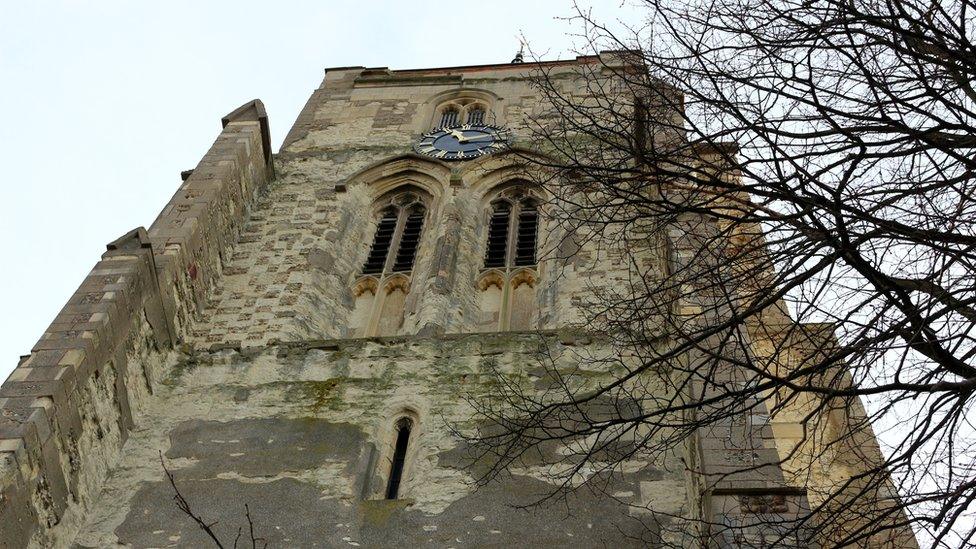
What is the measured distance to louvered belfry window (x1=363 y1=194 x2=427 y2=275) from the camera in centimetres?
1455

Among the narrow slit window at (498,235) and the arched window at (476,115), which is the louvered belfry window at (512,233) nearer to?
the narrow slit window at (498,235)

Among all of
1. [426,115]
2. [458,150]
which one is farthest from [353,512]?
[426,115]

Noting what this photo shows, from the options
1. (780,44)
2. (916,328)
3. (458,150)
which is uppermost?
(458,150)

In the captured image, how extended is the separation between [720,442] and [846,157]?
2946 mm

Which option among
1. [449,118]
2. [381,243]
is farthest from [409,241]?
[449,118]

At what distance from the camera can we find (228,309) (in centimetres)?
1294

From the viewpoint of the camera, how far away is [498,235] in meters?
15.3

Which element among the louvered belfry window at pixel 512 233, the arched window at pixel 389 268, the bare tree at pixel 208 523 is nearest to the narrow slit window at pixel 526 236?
the louvered belfry window at pixel 512 233

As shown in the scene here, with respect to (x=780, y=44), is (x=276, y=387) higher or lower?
higher

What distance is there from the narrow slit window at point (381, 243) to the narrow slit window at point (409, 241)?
16cm

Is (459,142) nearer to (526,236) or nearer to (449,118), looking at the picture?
(449,118)

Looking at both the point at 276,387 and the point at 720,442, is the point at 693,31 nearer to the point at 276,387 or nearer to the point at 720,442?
the point at 720,442

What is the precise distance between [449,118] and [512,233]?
4.83 metres

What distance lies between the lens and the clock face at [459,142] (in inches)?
682
